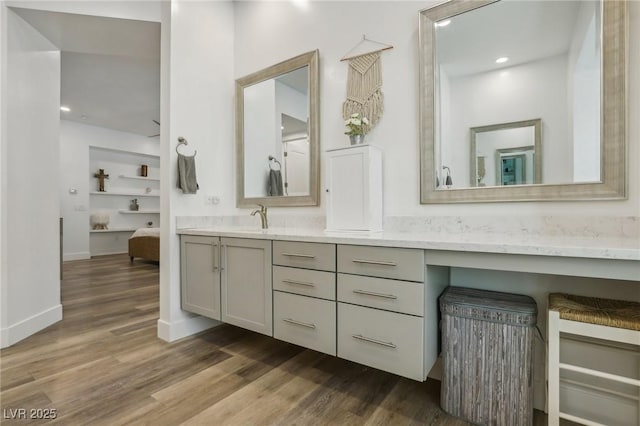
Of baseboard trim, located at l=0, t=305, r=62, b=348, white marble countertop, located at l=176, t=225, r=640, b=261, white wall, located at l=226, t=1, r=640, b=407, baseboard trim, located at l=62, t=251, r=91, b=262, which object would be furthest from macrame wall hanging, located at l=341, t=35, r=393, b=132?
baseboard trim, located at l=62, t=251, r=91, b=262

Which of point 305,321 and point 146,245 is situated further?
point 146,245

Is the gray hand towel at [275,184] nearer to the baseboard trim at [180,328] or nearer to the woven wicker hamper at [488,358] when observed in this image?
the baseboard trim at [180,328]

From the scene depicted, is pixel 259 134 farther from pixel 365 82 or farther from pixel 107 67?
pixel 107 67

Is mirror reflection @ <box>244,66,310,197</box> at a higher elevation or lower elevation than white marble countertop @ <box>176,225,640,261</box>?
higher

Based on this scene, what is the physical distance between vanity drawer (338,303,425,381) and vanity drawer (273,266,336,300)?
0.12 m

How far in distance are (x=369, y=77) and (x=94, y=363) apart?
270cm

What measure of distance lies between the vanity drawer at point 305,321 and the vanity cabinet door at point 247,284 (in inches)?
3.4

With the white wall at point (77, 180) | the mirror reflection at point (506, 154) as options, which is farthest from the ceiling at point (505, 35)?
the white wall at point (77, 180)

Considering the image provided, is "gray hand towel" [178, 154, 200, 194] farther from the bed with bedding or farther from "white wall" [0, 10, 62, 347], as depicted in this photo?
the bed with bedding

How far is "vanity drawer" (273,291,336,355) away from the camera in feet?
5.74

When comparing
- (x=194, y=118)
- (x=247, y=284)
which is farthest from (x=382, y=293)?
(x=194, y=118)

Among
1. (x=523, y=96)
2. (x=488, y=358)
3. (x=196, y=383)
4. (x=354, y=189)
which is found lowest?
(x=196, y=383)

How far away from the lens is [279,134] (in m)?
2.68

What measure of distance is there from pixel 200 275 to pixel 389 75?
6.63 feet
